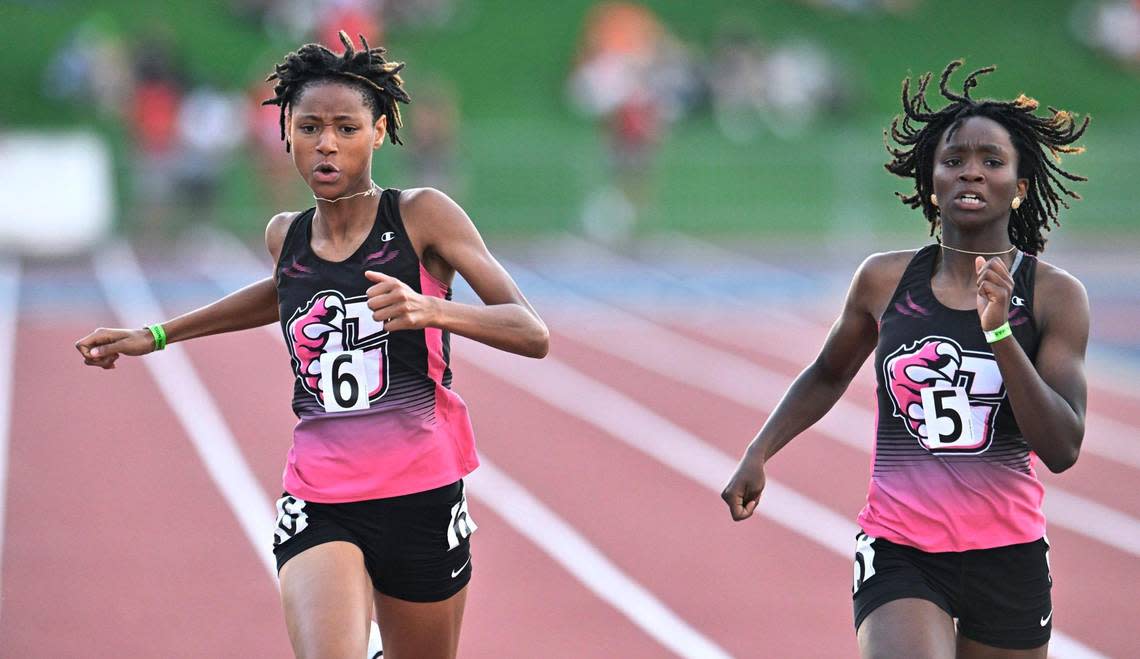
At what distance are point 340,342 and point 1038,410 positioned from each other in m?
1.62

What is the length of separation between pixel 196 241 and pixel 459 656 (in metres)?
14.9

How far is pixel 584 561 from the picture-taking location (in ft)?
23.6

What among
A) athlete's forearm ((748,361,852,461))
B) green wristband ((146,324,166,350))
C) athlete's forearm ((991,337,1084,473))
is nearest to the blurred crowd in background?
green wristband ((146,324,166,350))

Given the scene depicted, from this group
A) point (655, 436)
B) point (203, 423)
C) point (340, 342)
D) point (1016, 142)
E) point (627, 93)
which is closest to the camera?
point (1016, 142)

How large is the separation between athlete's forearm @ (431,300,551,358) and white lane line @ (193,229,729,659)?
261 centimetres

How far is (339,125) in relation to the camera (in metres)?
3.88

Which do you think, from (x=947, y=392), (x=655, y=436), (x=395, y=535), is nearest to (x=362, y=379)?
(x=395, y=535)

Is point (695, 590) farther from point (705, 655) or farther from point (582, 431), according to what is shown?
point (582, 431)

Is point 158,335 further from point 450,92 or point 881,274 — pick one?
point 450,92

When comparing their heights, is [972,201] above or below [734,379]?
above

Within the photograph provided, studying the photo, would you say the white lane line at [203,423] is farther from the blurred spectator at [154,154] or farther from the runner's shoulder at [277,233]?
the blurred spectator at [154,154]

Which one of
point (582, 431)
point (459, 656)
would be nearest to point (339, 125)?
point (459, 656)

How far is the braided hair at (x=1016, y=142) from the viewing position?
12.3 ft

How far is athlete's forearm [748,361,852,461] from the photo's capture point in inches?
159
